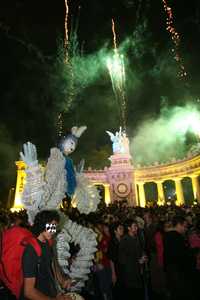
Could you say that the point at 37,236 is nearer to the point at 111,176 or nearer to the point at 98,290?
the point at 98,290

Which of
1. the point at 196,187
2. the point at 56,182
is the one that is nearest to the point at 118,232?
the point at 56,182

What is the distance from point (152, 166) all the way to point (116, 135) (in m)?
10.4

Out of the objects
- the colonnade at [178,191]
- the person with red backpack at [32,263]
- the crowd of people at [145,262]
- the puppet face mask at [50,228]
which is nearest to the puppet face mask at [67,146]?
the crowd of people at [145,262]

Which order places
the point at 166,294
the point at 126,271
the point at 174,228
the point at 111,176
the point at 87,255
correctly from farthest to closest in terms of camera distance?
1. the point at 111,176
2. the point at 166,294
3. the point at 126,271
4. the point at 174,228
5. the point at 87,255

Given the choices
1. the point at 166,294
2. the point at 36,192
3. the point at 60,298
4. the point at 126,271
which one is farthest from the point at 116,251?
the point at 60,298

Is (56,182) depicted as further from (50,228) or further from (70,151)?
(50,228)

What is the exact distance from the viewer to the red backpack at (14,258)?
382cm

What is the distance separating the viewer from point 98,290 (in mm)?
8133

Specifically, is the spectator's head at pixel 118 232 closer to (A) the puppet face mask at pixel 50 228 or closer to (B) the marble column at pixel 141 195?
(A) the puppet face mask at pixel 50 228

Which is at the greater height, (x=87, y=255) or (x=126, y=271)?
(x=87, y=255)

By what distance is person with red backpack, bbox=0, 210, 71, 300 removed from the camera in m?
3.46

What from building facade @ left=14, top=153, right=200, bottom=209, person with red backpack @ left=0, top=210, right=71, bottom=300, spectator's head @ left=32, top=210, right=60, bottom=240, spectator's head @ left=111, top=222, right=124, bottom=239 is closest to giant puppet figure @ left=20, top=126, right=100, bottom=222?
person with red backpack @ left=0, top=210, right=71, bottom=300

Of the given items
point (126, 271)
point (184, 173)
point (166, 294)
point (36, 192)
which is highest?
point (184, 173)

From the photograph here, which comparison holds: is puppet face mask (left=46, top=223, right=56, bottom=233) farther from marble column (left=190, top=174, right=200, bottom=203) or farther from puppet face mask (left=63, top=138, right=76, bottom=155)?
marble column (left=190, top=174, right=200, bottom=203)
